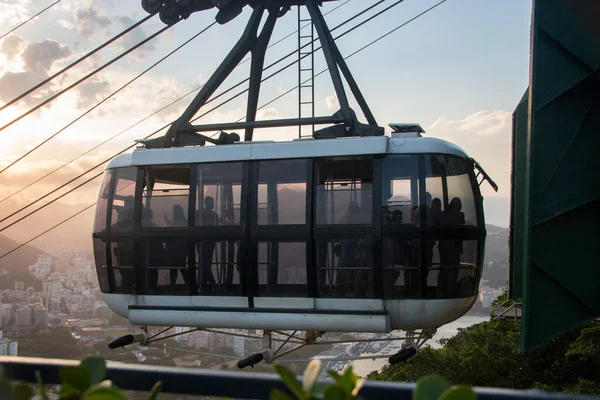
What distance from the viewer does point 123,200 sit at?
28.5 ft

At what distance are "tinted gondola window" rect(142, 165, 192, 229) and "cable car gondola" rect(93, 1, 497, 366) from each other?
1cm

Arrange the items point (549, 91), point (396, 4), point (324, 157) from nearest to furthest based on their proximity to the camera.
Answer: point (549, 91) → point (324, 157) → point (396, 4)

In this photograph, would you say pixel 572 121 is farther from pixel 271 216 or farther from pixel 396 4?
pixel 396 4

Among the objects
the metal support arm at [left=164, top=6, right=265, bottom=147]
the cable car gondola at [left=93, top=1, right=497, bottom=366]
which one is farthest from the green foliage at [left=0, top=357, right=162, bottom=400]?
the metal support arm at [left=164, top=6, right=265, bottom=147]

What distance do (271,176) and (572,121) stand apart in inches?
135

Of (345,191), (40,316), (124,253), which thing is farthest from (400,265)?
(40,316)

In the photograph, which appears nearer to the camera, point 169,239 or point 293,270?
point 293,270

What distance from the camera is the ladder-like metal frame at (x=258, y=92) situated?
28.4 feet

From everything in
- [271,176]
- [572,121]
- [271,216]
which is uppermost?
[572,121]

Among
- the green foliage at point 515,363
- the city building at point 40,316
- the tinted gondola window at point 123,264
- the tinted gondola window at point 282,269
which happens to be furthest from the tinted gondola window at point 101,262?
the city building at point 40,316

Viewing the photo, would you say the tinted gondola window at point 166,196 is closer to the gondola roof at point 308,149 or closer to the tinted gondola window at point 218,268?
the gondola roof at point 308,149

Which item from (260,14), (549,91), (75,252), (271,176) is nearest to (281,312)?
(271,176)

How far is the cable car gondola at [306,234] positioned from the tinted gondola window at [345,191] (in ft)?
0.04

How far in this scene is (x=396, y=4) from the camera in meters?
11.6
